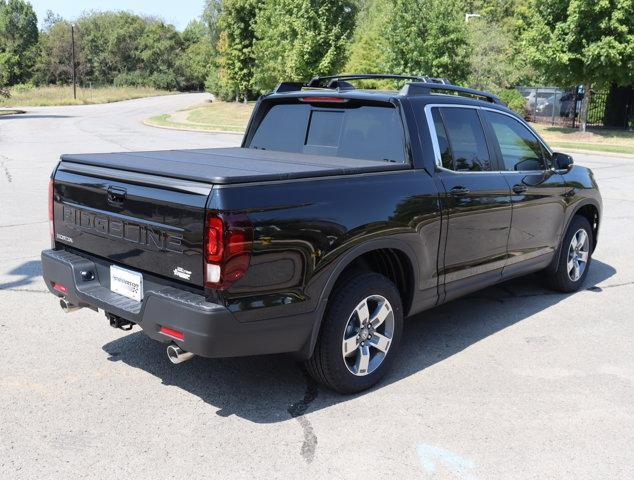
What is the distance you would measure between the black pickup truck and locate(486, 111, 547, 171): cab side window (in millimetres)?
16

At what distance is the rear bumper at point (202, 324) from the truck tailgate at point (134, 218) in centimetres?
14

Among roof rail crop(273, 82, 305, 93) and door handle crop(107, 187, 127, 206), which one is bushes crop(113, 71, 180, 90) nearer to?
roof rail crop(273, 82, 305, 93)

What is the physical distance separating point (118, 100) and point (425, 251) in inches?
2633

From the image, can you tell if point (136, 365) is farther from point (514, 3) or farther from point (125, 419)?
point (514, 3)

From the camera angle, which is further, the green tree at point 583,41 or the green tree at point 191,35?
the green tree at point 191,35

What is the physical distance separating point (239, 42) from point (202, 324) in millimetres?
48579

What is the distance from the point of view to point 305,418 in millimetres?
3773

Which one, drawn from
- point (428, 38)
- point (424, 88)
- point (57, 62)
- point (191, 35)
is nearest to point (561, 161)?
Result: point (424, 88)

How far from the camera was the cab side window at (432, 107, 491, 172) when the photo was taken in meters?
4.66

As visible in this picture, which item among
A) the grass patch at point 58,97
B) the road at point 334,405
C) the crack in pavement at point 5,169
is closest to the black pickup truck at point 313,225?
the road at point 334,405

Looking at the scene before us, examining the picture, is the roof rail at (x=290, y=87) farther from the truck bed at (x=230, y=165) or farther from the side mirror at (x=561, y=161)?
the side mirror at (x=561, y=161)

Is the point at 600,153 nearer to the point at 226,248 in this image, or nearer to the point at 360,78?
the point at 360,78

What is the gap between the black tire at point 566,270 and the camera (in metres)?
6.11

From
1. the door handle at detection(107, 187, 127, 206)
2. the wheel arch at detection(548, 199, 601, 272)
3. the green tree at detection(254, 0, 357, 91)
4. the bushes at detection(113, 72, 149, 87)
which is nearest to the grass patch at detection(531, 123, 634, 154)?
the green tree at detection(254, 0, 357, 91)
